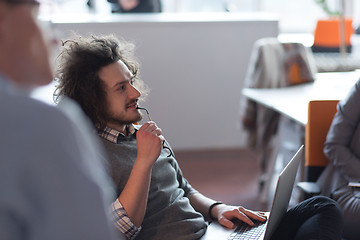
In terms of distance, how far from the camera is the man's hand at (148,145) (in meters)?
1.39

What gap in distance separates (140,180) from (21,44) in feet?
2.61

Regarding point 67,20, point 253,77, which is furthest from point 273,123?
point 67,20

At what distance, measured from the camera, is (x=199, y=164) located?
13.8 feet

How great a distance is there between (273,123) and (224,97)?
Result: 115cm

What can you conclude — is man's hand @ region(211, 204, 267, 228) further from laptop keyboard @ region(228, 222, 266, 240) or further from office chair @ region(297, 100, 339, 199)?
office chair @ region(297, 100, 339, 199)

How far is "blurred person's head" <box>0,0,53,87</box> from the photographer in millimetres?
609

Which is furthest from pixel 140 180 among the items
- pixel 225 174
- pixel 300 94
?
pixel 225 174

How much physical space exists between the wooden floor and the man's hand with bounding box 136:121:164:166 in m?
2.01

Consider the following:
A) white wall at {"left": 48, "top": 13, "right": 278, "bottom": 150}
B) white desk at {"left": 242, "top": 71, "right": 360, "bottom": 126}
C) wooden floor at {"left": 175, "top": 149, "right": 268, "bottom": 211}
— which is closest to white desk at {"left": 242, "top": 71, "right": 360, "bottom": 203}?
white desk at {"left": 242, "top": 71, "right": 360, "bottom": 126}

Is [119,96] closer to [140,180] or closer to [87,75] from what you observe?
[87,75]

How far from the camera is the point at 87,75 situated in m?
1.56

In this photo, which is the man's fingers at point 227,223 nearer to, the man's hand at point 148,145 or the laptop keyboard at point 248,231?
the laptop keyboard at point 248,231

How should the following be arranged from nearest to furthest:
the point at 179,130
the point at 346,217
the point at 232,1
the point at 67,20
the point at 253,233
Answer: the point at 253,233
the point at 346,217
the point at 67,20
the point at 179,130
the point at 232,1

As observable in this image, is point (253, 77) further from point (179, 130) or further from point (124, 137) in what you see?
point (124, 137)
